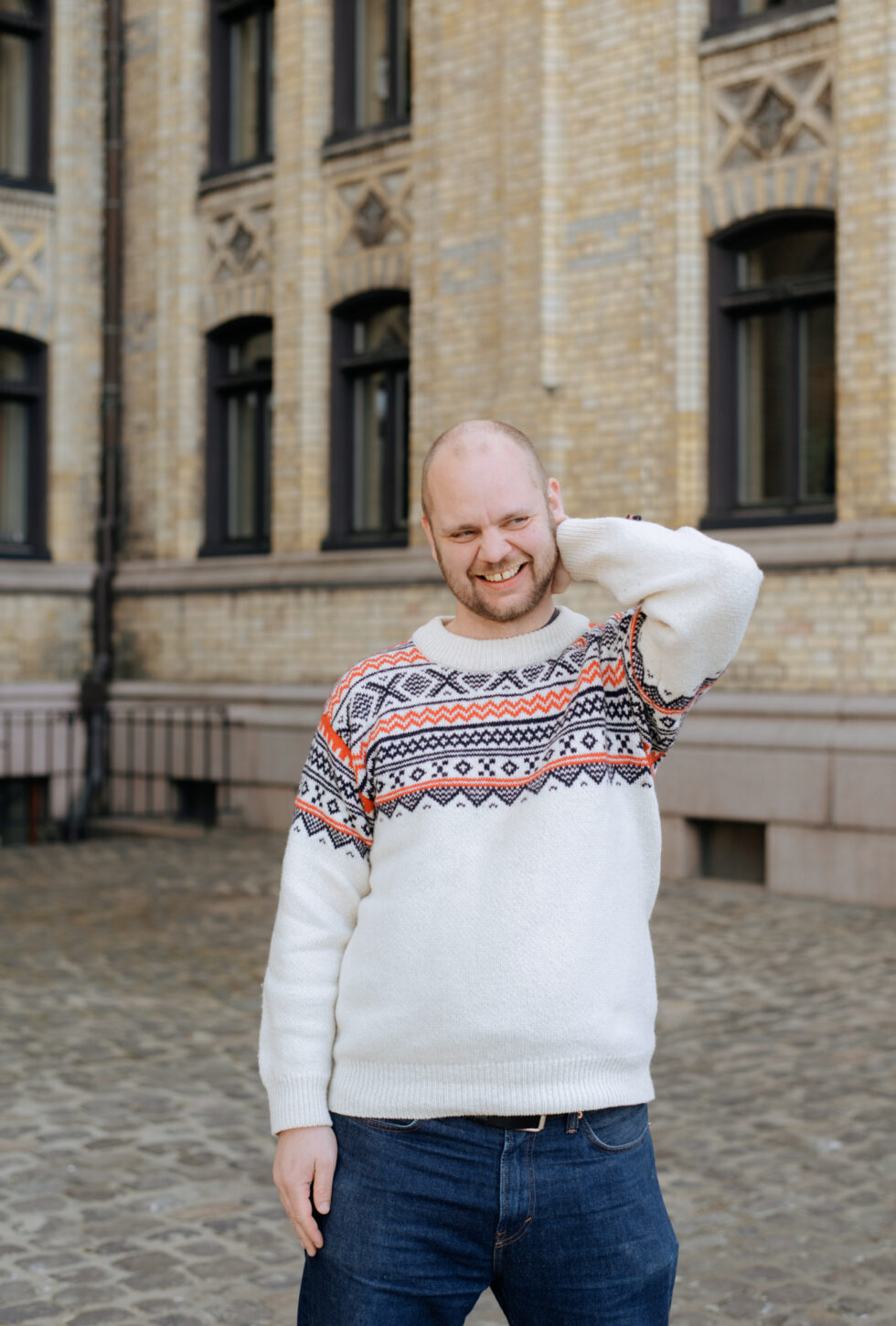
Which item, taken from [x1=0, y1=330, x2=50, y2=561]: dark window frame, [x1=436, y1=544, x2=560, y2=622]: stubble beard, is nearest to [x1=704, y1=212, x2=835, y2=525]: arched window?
[x1=0, y1=330, x2=50, y2=561]: dark window frame

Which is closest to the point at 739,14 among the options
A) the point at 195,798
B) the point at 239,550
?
the point at 239,550

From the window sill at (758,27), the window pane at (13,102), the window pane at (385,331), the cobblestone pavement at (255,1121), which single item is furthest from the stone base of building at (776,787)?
the window pane at (13,102)

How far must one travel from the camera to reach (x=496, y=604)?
8.11 feet

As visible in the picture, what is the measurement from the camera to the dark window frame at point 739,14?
11.2 meters

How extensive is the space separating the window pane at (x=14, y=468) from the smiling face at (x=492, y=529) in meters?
15.0

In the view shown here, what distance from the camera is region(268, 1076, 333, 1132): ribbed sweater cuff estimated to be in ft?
7.83

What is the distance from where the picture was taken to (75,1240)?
15.3ft

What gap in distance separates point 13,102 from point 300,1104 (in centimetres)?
1652

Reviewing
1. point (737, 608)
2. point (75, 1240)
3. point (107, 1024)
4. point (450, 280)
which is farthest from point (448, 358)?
point (737, 608)

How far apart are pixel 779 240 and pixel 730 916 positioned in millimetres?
5060

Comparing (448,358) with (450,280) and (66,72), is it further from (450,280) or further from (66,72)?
(66,72)

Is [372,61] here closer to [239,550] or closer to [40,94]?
[40,94]

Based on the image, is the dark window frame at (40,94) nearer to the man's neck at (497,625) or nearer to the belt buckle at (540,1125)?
the man's neck at (497,625)

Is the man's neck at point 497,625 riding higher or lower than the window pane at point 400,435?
lower
